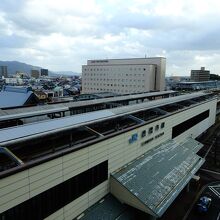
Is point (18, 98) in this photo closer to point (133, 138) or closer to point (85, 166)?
point (133, 138)

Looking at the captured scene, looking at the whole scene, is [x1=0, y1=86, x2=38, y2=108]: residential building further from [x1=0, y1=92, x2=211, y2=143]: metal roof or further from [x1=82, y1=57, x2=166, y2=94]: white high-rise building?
[x1=82, y1=57, x2=166, y2=94]: white high-rise building

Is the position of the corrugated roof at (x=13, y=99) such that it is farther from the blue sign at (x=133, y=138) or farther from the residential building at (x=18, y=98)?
the blue sign at (x=133, y=138)

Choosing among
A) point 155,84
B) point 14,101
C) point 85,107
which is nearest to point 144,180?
point 85,107

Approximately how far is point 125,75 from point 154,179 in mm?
105436

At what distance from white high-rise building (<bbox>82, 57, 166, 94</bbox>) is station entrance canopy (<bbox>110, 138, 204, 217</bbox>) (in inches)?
3489

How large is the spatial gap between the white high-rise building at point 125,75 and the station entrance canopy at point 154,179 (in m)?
88.6

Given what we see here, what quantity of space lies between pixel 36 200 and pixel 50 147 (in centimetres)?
574

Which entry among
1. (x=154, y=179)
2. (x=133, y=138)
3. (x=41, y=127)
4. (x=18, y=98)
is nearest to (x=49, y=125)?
(x=41, y=127)

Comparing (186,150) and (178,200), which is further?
(186,150)

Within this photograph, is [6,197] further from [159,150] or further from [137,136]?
[159,150]

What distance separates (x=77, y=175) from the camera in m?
17.9

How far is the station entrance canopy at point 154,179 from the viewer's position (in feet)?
65.2

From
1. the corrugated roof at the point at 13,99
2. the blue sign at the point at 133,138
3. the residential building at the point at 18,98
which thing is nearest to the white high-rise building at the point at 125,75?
the residential building at the point at 18,98

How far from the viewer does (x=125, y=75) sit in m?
125
